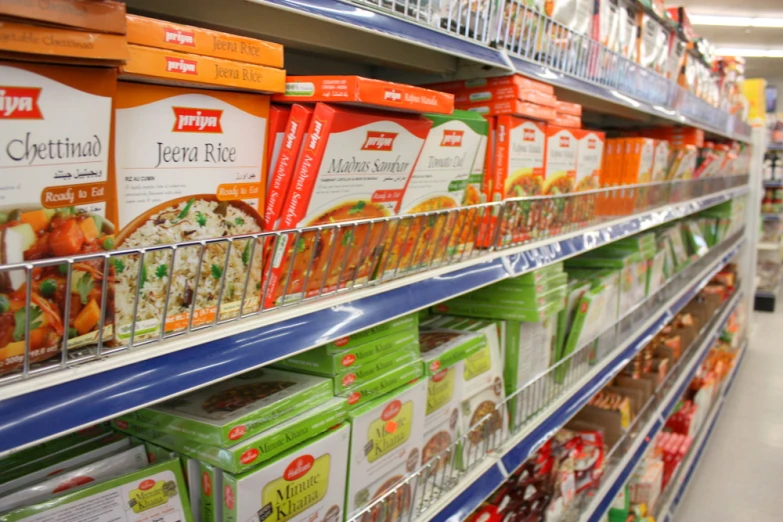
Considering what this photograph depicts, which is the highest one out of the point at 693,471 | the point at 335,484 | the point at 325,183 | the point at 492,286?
Answer: the point at 325,183

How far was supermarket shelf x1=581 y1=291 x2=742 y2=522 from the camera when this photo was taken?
6.46ft

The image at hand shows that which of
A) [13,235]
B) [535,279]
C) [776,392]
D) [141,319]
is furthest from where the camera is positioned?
[776,392]

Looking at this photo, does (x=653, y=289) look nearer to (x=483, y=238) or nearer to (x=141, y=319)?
(x=483, y=238)

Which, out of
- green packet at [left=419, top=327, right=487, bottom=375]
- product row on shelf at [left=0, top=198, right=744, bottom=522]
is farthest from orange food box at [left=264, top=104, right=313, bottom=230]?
green packet at [left=419, top=327, right=487, bottom=375]

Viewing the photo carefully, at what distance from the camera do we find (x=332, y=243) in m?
0.83

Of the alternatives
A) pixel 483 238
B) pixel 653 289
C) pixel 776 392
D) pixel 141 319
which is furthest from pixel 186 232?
pixel 776 392

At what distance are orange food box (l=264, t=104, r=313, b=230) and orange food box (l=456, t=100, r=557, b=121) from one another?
622mm

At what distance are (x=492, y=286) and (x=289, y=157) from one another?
84 centimetres

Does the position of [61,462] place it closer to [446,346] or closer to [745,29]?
[446,346]

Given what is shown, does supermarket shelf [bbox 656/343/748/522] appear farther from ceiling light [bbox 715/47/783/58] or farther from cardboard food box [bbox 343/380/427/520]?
ceiling light [bbox 715/47/783/58]

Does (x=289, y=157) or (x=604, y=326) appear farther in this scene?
(x=604, y=326)

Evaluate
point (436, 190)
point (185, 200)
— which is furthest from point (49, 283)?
point (436, 190)

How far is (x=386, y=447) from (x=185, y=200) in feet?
1.76

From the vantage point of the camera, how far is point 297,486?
2.73 feet
